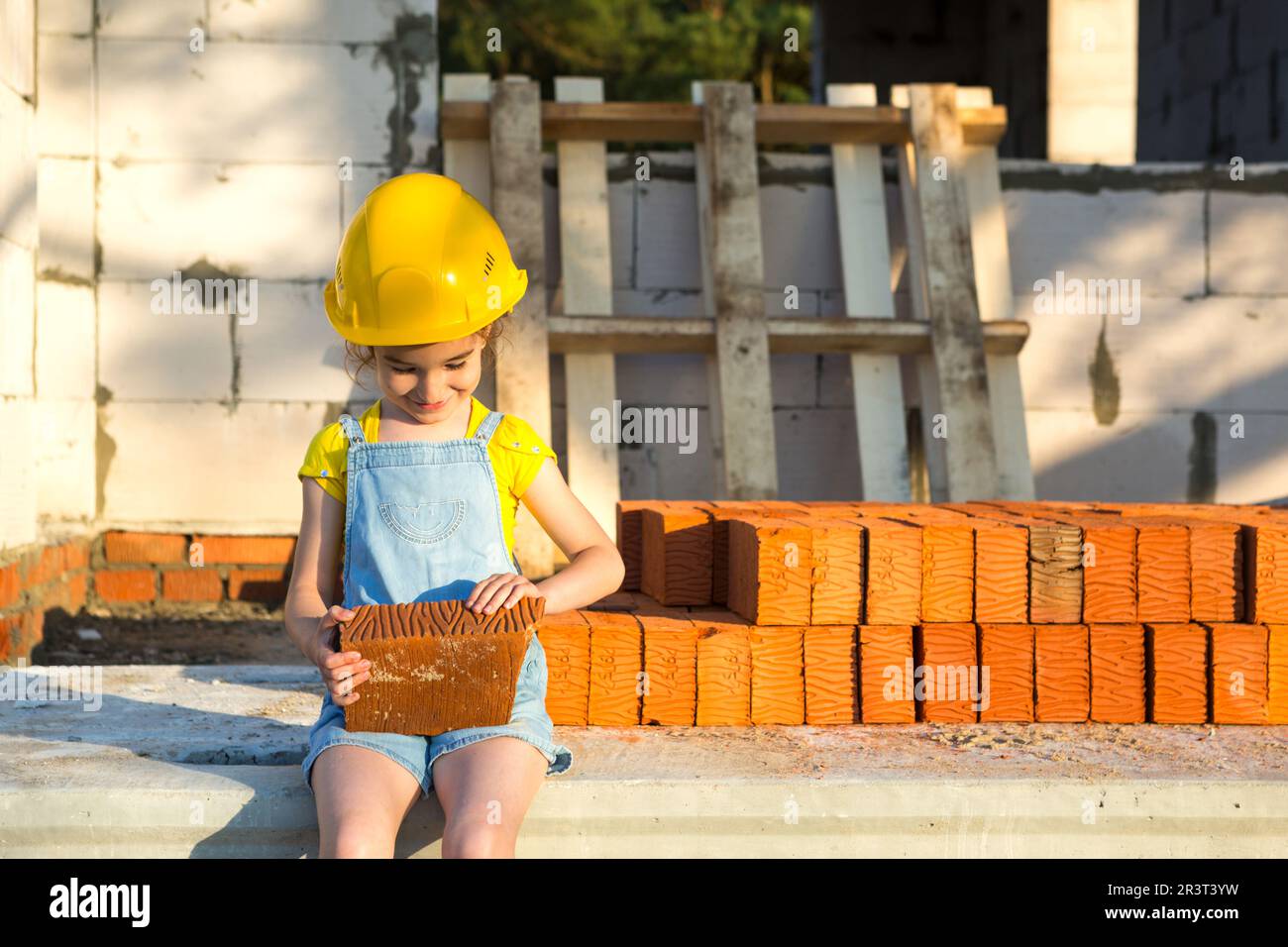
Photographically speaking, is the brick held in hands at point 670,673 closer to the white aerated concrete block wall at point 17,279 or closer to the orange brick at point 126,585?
the white aerated concrete block wall at point 17,279

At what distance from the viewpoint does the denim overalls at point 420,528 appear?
2.72 metres

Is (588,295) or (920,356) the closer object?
(588,295)

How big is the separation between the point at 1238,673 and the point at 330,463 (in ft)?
7.54

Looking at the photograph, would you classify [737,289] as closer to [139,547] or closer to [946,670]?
[139,547]

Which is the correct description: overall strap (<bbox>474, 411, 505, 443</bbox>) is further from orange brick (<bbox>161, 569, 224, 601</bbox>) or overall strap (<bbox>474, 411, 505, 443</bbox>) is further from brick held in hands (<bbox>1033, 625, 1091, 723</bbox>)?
orange brick (<bbox>161, 569, 224, 601</bbox>)

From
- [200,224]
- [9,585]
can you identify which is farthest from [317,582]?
[200,224]

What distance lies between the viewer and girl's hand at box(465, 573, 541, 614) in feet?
8.52

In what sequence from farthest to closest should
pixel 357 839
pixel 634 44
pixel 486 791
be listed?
pixel 634 44, pixel 486 791, pixel 357 839

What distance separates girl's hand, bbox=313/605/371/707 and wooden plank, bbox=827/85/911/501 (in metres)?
3.84

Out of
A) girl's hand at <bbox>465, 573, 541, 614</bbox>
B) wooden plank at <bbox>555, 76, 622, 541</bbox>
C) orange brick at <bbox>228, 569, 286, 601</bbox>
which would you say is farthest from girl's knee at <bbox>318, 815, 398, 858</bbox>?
orange brick at <bbox>228, 569, 286, 601</bbox>

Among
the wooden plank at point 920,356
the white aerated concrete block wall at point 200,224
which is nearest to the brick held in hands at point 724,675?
the wooden plank at point 920,356

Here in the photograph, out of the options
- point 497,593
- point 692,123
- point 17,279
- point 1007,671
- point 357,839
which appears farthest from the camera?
Result: point 692,123

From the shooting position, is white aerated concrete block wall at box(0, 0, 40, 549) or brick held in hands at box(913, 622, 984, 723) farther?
white aerated concrete block wall at box(0, 0, 40, 549)

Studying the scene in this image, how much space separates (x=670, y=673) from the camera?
3398 millimetres
